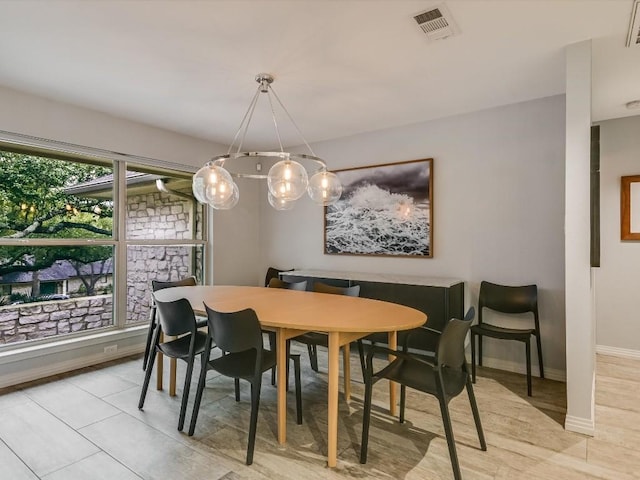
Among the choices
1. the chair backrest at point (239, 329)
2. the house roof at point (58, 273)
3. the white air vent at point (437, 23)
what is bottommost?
the chair backrest at point (239, 329)

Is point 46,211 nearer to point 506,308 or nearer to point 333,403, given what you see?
point 333,403

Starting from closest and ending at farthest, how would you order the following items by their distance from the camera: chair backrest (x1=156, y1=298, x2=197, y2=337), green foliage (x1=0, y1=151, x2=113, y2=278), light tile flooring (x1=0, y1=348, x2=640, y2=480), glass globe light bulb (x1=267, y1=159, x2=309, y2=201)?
light tile flooring (x1=0, y1=348, x2=640, y2=480) → chair backrest (x1=156, y1=298, x2=197, y2=337) → glass globe light bulb (x1=267, y1=159, x2=309, y2=201) → green foliage (x1=0, y1=151, x2=113, y2=278)

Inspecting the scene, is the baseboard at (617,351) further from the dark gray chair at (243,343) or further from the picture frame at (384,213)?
the dark gray chair at (243,343)

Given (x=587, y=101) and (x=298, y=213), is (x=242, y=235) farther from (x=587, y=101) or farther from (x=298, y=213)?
(x=587, y=101)

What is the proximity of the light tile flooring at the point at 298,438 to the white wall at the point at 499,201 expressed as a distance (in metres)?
0.88

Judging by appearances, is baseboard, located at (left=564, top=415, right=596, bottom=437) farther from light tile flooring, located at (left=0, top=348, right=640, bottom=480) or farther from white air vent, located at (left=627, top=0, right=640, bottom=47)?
white air vent, located at (left=627, top=0, right=640, bottom=47)

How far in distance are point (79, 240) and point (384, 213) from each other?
128 inches

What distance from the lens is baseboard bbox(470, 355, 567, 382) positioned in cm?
329

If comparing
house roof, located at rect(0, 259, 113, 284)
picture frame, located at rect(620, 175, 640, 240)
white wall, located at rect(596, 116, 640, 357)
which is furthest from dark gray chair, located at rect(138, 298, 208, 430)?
picture frame, located at rect(620, 175, 640, 240)

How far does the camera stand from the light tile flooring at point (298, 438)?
201 centimetres

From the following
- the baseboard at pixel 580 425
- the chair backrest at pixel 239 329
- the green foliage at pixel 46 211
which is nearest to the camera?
the chair backrest at pixel 239 329

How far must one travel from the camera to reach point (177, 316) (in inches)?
99.7

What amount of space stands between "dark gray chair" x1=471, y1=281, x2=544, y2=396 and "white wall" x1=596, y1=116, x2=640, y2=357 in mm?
1318

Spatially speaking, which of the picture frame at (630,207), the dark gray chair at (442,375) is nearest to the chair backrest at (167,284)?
the dark gray chair at (442,375)
